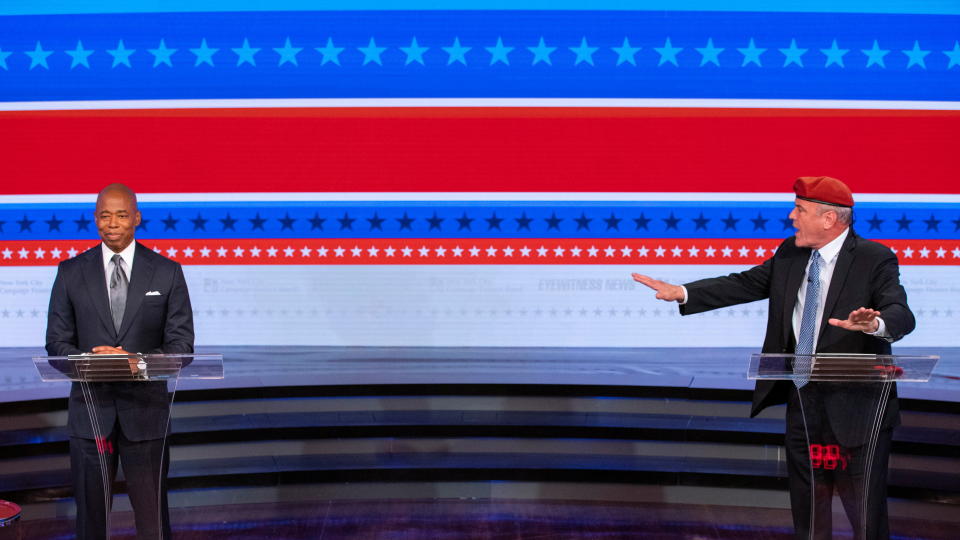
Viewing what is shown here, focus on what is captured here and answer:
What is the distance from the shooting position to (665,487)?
13.6ft

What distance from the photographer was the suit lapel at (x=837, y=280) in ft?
9.07

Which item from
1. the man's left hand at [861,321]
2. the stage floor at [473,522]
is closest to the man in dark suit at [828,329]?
the man's left hand at [861,321]

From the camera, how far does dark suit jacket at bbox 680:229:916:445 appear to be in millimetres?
2521

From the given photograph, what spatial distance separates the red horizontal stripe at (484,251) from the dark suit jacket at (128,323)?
3.05 metres

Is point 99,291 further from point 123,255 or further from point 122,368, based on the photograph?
point 122,368

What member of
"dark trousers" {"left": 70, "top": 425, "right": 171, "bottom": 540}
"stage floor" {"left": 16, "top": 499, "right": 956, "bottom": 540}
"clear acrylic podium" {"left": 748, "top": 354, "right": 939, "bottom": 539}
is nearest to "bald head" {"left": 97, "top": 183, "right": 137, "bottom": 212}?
"dark trousers" {"left": 70, "top": 425, "right": 171, "bottom": 540}

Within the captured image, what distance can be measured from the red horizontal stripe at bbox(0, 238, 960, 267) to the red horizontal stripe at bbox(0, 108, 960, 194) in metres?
0.33

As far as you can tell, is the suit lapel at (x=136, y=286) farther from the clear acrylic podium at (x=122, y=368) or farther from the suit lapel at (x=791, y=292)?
the suit lapel at (x=791, y=292)

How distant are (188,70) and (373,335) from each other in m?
1.98

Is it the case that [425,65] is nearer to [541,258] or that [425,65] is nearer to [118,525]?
[541,258]

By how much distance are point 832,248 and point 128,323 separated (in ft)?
6.78

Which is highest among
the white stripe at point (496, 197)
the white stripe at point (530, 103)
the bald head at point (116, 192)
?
the white stripe at point (530, 103)

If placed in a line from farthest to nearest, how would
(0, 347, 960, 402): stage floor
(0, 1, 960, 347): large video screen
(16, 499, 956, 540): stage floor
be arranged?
(0, 1, 960, 347): large video screen → (0, 347, 960, 402): stage floor → (16, 499, 956, 540): stage floor

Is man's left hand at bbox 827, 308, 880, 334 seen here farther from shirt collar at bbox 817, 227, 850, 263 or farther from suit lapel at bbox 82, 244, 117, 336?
suit lapel at bbox 82, 244, 117, 336
